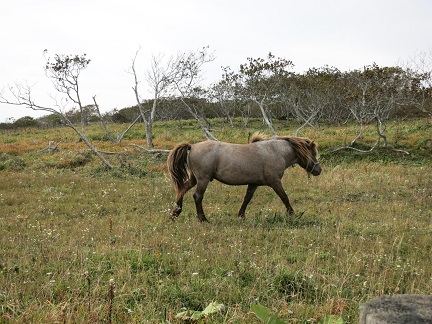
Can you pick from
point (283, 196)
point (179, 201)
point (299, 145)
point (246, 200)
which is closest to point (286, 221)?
point (283, 196)

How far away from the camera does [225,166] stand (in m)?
9.00

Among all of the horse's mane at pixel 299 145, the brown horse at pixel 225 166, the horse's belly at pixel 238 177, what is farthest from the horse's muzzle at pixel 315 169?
the horse's belly at pixel 238 177

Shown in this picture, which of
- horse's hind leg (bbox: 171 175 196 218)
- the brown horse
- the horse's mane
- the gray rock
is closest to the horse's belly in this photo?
the brown horse

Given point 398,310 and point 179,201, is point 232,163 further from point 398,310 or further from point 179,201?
point 398,310

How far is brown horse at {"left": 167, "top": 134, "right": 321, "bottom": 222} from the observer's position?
8977 millimetres

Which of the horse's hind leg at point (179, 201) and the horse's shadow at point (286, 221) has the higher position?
the horse's hind leg at point (179, 201)

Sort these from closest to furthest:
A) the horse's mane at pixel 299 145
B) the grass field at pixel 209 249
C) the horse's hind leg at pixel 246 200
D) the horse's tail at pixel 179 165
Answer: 1. the grass field at pixel 209 249
2. the horse's tail at pixel 179 165
3. the horse's hind leg at pixel 246 200
4. the horse's mane at pixel 299 145

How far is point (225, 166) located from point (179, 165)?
3.86ft

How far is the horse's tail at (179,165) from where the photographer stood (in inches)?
357

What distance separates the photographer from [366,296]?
4.33 meters

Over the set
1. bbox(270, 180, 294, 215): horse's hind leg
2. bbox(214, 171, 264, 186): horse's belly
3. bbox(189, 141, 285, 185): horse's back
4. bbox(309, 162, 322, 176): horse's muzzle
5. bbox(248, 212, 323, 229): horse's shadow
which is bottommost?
bbox(248, 212, 323, 229): horse's shadow

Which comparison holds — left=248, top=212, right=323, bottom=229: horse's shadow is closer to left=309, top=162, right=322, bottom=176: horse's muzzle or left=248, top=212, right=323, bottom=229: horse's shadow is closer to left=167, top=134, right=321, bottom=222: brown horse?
left=167, top=134, right=321, bottom=222: brown horse

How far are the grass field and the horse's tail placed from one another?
3.14 ft

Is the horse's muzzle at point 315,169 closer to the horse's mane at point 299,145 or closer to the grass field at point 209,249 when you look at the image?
the horse's mane at point 299,145
